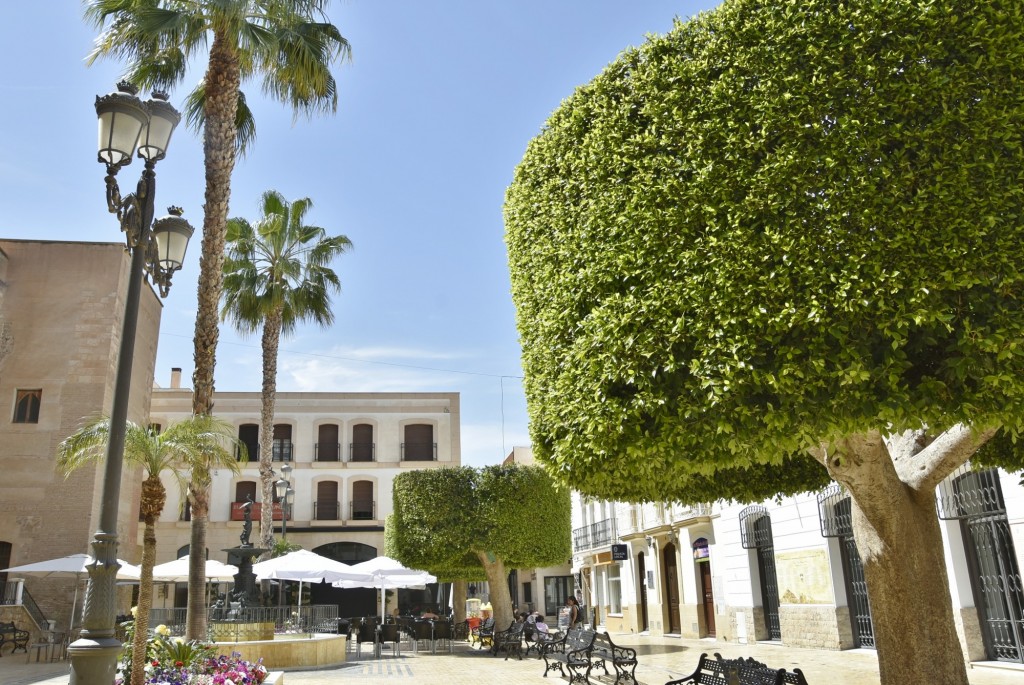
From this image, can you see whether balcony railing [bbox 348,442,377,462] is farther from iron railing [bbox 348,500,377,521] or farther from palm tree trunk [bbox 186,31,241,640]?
palm tree trunk [bbox 186,31,241,640]

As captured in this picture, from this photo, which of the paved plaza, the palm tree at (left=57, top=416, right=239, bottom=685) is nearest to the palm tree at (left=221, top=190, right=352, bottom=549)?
the paved plaza

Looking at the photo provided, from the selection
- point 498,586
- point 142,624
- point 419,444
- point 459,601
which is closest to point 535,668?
point 498,586

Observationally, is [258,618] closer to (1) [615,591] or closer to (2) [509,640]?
(2) [509,640]

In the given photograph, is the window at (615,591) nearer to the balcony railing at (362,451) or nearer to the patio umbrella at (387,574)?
the patio umbrella at (387,574)

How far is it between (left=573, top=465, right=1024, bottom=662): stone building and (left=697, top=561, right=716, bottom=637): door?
0.10 feet

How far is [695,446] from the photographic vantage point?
5.96 meters

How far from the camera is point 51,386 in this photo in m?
26.3

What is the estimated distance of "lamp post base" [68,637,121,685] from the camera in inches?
231

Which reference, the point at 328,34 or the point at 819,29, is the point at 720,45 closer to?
the point at 819,29

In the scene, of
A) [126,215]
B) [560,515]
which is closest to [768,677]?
[126,215]

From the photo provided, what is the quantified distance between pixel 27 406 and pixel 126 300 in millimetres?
23104

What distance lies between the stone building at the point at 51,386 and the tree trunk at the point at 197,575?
14.0 m

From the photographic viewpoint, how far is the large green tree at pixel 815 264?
5.22m

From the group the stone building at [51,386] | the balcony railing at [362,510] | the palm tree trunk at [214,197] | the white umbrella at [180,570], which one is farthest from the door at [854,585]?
the balcony railing at [362,510]
